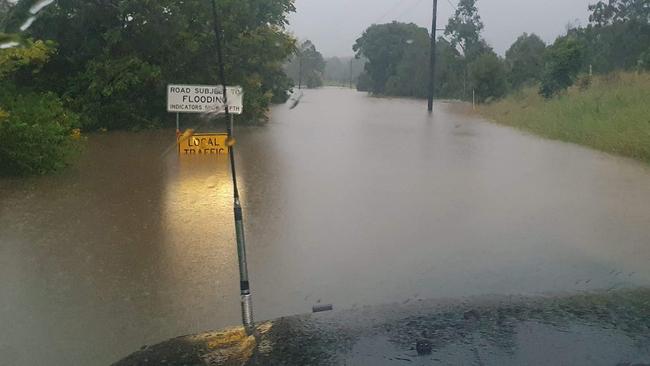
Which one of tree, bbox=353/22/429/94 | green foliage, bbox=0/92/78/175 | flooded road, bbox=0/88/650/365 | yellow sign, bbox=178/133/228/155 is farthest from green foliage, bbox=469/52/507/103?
green foliage, bbox=0/92/78/175

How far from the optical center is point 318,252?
7.42m

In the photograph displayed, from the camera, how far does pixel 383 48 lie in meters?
72.1

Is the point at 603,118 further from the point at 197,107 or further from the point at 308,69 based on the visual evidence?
the point at 308,69

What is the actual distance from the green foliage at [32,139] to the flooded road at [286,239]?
1.05 ft

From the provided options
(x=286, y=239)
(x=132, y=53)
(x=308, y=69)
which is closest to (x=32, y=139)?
(x=286, y=239)

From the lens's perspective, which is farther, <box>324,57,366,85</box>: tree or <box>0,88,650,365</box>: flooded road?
<box>324,57,366,85</box>: tree

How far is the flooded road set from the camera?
5.63 m

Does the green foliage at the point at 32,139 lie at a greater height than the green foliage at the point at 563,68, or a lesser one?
lesser

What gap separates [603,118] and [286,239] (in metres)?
13.1

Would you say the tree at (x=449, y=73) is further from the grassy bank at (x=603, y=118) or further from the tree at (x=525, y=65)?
the grassy bank at (x=603, y=118)

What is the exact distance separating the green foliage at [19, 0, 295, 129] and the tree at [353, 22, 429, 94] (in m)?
50.0

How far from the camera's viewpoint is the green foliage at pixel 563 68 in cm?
3125

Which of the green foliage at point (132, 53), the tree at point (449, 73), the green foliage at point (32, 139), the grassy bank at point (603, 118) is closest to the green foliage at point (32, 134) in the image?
the green foliage at point (32, 139)

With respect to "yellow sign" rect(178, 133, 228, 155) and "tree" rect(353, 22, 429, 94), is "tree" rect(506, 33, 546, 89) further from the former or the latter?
"yellow sign" rect(178, 133, 228, 155)
